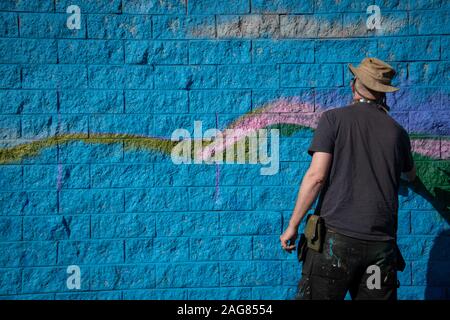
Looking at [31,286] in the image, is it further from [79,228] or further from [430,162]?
[430,162]

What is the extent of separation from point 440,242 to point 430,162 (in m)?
0.62

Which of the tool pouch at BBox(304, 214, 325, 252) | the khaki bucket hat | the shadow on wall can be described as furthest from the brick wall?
the tool pouch at BBox(304, 214, 325, 252)

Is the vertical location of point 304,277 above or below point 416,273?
above

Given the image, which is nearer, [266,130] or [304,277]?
[304,277]

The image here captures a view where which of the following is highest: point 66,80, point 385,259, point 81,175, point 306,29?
point 306,29

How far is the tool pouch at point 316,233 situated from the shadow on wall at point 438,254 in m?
1.36

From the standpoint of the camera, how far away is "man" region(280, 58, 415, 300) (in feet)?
9.46

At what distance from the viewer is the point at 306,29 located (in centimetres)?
396

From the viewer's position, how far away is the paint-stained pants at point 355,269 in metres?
2.88
